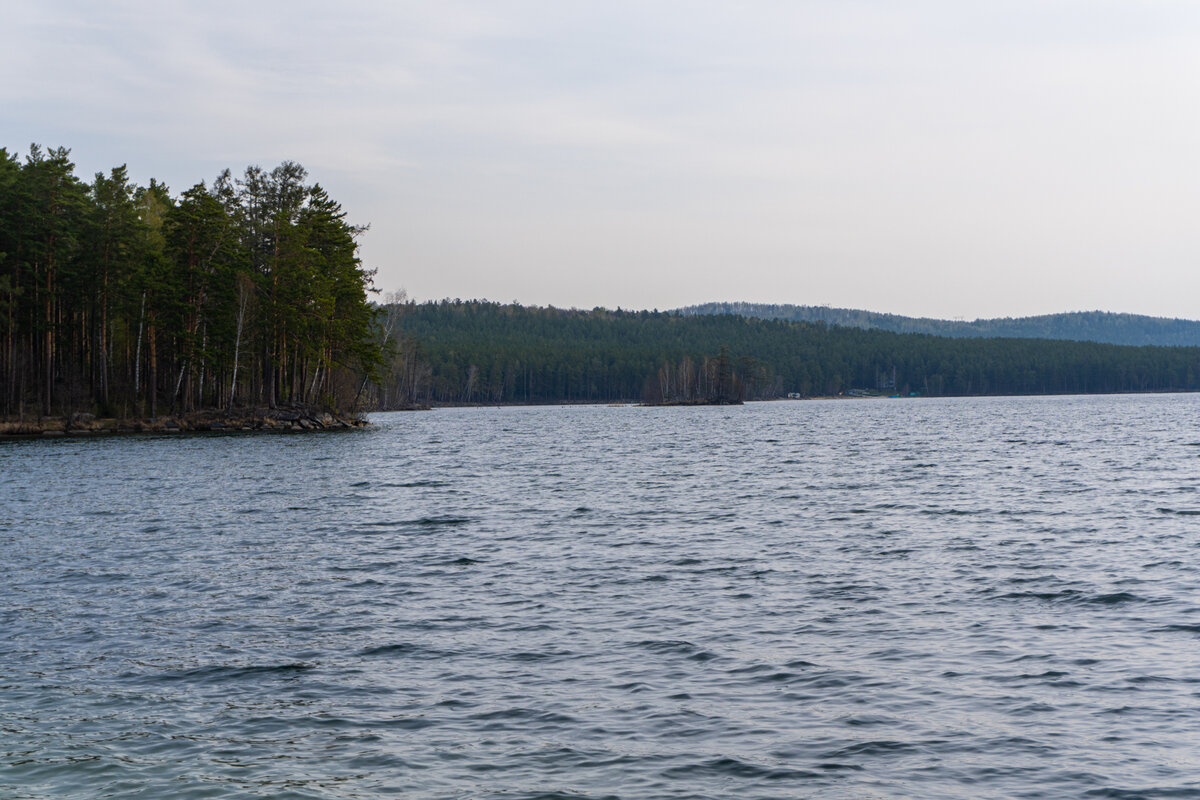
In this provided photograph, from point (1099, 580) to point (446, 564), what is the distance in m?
12.6

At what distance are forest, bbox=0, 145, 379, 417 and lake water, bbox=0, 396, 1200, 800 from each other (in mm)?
47277

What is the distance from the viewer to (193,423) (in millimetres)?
77812

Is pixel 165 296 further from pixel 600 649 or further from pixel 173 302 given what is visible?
pixel 600 649

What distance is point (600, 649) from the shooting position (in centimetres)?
1378

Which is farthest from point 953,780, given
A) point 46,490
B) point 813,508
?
point 46,490

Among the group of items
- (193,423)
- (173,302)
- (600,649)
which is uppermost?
(173,302)

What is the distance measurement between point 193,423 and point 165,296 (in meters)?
9.89

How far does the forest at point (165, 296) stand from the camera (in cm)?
7206

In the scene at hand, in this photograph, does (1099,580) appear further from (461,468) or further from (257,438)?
(257,438)

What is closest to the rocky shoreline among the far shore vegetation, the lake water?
the far shore vegetation

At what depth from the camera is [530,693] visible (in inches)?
465

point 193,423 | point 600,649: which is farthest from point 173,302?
point 600,649

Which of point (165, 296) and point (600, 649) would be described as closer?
point (600, 649)

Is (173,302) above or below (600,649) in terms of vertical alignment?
above
